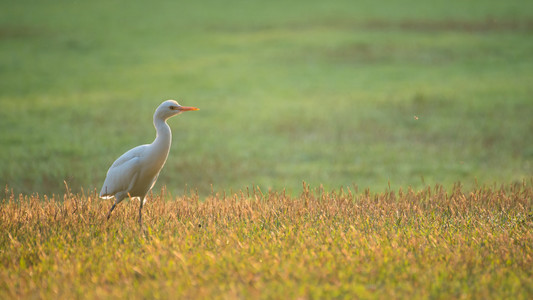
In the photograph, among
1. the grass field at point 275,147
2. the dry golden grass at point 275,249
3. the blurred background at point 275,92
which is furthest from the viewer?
the blurred background at point 275,92

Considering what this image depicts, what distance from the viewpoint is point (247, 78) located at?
25.5 m

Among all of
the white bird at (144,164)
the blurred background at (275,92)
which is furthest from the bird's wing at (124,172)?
the blurred background at (275,92)

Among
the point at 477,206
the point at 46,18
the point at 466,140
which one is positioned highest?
the point at 46,18

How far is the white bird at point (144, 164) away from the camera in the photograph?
5996mm

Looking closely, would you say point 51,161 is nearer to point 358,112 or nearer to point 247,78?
point 358,112

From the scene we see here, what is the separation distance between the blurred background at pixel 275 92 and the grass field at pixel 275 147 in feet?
0.40

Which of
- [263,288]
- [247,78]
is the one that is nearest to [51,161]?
[263,288]

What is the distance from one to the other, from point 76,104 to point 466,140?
15.0 meters

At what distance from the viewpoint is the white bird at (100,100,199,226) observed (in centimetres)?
600

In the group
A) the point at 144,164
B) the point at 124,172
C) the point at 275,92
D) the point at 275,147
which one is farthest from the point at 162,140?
the point at 275,92

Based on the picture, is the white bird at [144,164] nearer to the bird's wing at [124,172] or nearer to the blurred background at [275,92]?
the bird's wing at [124,172]

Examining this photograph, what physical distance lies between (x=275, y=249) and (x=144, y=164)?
6.64 ft

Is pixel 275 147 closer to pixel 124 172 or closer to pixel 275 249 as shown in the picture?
pixel 124 172

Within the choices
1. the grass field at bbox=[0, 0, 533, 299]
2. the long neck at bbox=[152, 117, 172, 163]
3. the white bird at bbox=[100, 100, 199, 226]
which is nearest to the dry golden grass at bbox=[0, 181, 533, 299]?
the grass field at bbox=[0, 0, 533, 299]
